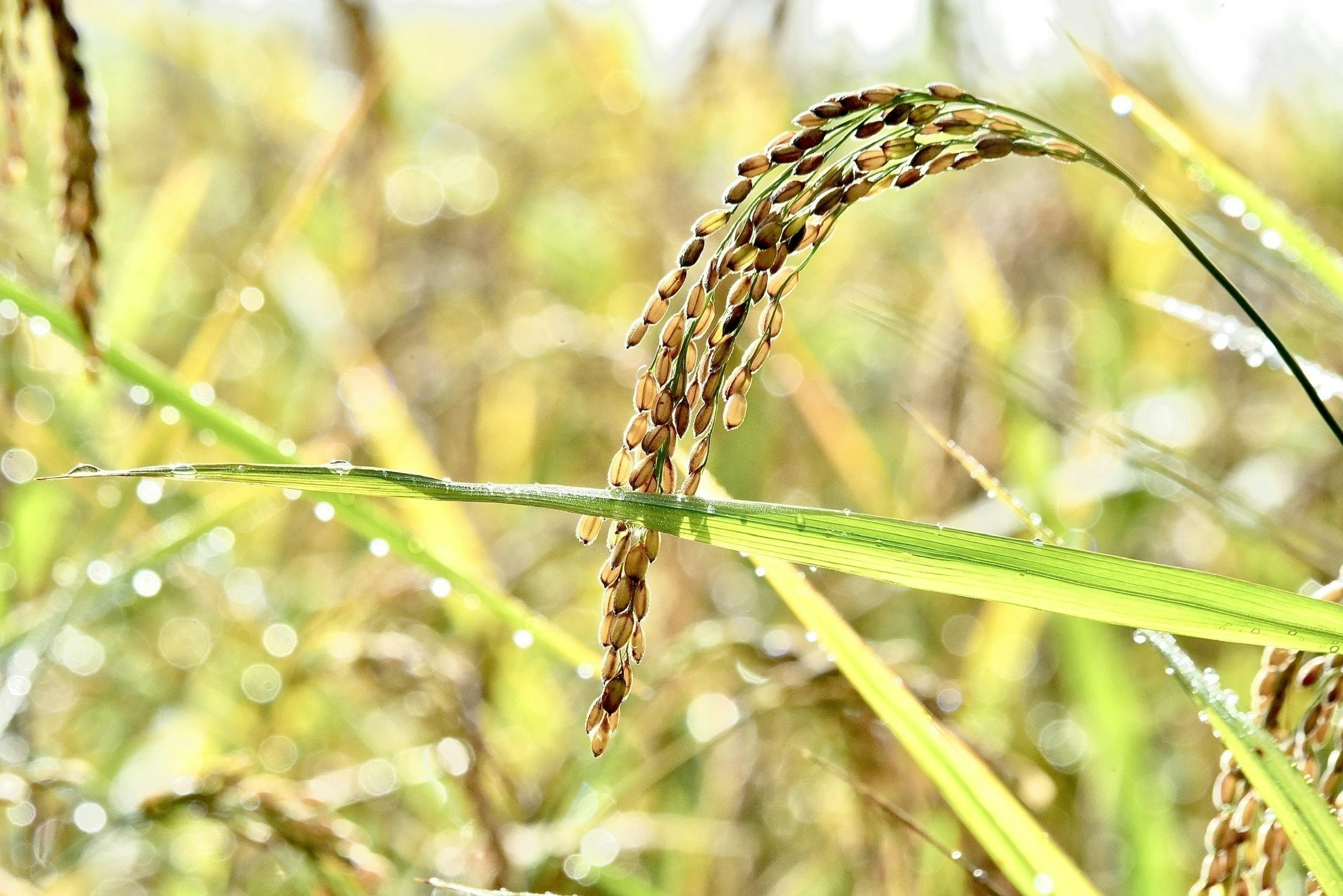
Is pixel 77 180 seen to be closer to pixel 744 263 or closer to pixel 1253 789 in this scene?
pixel 744 263

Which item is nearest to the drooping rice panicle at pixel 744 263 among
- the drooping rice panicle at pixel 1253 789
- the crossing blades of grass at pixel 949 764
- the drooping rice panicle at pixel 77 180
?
the crossing blades of grass at pixel 949 764

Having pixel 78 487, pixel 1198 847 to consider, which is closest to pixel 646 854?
pixel 1198 847

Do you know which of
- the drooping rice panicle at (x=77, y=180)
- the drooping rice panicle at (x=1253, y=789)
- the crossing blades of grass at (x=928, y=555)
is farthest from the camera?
the drooping rice panicle at (x=77, y=180)

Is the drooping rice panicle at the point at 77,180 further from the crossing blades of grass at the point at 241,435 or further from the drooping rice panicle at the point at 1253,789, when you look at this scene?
the drooping rice panicle at the point at 1253,789

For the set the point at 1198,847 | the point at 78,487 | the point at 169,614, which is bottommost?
the point at 1198,847

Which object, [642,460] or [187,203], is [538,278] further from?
[642,460]

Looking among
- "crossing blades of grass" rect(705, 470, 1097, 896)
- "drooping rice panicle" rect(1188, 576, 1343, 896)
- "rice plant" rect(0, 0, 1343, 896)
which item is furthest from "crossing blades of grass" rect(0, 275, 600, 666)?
"drooping rice panicle" rect(1188, 576, 1343, 896)

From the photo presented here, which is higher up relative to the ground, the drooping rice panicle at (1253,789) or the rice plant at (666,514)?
the rice plant at (666,514)
